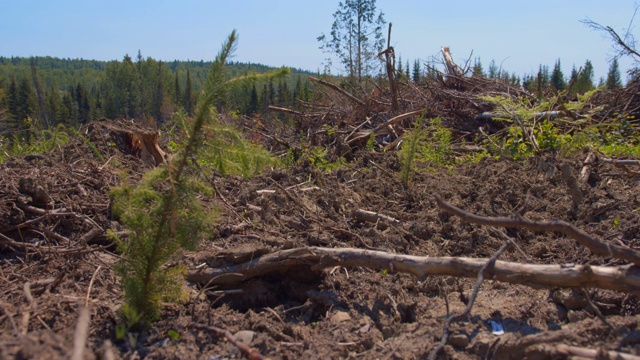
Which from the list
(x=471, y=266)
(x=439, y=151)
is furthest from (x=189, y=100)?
(x=471, y=266)

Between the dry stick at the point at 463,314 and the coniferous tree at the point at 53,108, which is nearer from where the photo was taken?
the dry stick at the point at 463,314

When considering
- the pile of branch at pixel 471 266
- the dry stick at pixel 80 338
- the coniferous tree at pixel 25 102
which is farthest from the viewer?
the coniferous tree at pixel 25 102

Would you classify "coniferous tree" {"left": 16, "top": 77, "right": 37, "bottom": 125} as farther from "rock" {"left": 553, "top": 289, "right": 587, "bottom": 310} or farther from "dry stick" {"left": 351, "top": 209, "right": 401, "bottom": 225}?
"rock" {"left": 553, "top": 289, "right": 587, "bottom": 310}

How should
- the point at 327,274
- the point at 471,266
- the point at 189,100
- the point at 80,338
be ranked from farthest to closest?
the point at 189,100 < the point at 327,274 < the point at 471,266 < the point at 80,338

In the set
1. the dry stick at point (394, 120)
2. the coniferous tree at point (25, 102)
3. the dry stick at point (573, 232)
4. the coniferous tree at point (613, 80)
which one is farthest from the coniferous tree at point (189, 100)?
the coniferous tree at point (25, 102)

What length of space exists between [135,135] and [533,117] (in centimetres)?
564

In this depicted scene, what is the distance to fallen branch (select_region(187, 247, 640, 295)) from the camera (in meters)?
2.25

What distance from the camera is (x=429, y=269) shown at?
2.66 meters

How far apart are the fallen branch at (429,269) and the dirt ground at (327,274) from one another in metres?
0.09

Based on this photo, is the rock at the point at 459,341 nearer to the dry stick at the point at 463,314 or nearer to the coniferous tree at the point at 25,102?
the dry stick at the point at 463,314

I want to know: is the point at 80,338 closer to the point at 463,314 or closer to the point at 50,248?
the point at 463,314

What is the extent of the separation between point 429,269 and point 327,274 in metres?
0.75

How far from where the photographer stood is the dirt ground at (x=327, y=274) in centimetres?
219

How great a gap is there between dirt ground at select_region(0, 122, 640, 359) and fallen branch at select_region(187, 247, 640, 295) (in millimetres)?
95
